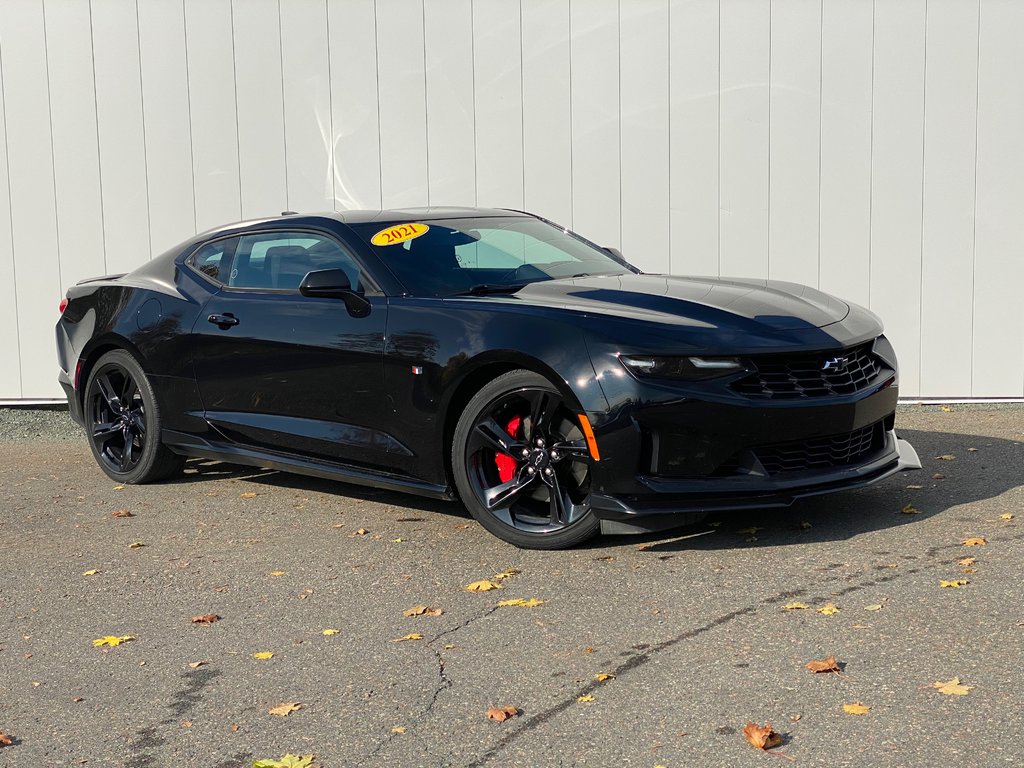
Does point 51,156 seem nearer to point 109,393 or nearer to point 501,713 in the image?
point 109,393

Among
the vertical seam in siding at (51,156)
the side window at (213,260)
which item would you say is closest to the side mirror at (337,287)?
the side window at (213,260)

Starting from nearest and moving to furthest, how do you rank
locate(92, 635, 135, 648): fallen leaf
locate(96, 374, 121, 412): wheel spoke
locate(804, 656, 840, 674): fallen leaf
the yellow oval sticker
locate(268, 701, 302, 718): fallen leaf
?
locate(268, 701, 302, 718): fallen leaf, locate(804, 656, 840, 674): fallen leaf, locate(92, 635, 135, 648): fallen leaf, the yellow oval sticker, locate(96, 374, 121, 412): wheel spoke

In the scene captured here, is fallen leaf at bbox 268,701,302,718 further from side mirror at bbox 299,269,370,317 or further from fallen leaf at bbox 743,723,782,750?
side mirror at bbox 299,269,370,317

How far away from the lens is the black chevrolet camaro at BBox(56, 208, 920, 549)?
5.08 metres

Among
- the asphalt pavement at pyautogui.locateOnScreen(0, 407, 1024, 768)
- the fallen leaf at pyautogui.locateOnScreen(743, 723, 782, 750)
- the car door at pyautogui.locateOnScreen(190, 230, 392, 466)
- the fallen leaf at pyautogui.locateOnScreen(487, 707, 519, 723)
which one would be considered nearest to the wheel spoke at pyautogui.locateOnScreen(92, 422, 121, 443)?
the asphalt pavement at pyautogui.locateOnScreen(0, 407, 1024, 768)

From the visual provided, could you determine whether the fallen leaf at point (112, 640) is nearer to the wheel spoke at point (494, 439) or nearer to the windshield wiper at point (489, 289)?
the wheel spoke at point (494, 439)

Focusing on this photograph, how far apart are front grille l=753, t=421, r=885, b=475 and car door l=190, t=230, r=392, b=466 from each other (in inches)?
68.2

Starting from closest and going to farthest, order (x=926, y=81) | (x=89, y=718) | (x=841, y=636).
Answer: (x=89, y=718) < (x=841, y=636) < (x=926, y=81)

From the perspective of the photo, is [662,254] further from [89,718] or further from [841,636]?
[89,718]

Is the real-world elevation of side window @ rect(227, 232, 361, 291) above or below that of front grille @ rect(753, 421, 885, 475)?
above

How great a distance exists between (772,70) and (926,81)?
103cm

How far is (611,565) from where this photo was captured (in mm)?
5141

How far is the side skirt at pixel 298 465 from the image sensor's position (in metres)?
5.81

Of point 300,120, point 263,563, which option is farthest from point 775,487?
point 300,120
